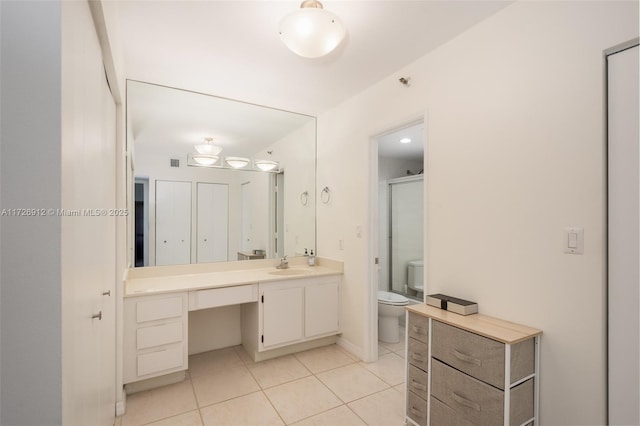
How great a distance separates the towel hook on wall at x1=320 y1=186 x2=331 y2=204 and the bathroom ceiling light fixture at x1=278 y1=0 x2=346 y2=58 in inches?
72.3

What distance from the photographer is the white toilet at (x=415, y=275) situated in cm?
441

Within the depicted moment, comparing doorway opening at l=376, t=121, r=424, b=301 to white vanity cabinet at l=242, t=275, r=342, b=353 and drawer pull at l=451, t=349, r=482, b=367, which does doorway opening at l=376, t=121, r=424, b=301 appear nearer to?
white vanity cabinet at l=242, t=275, r=342, b=353

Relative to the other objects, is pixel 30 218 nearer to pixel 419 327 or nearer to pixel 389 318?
pixel 419 327

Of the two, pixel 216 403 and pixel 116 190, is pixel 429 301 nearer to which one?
pixel 216 403

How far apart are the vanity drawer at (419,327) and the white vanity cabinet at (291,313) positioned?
1.25 m

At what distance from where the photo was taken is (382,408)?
213 cm

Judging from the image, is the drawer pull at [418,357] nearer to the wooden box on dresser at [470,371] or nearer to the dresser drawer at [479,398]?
the wooden box on dresser at [470,371]

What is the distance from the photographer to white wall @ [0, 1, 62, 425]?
57 cm

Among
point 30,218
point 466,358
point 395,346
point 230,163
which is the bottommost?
point 395,346

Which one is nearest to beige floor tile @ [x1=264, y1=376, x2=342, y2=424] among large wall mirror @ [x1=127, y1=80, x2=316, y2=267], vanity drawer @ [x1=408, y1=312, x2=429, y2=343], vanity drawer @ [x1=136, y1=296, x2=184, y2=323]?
vanity drawer @ [x1=408, y1=312, x2=429, y2=343]

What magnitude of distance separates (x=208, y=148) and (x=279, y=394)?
7.85ft

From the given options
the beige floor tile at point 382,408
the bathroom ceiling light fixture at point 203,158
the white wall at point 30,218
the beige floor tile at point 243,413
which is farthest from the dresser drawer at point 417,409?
the bathroom ceiling light fixture at point 203,158

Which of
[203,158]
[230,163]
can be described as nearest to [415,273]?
[230,163]

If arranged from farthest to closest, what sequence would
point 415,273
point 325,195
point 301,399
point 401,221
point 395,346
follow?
1. point 401,221
2. point 415,273
3. point 325,195
4. point 395,346
5. point 301,399
